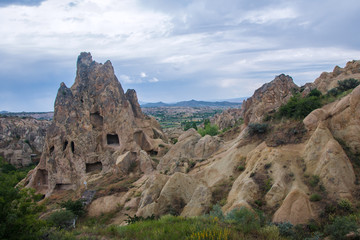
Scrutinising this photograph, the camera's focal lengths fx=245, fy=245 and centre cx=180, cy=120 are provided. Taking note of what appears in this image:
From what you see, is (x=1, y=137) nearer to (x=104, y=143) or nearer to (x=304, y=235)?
(x=104, y=143)

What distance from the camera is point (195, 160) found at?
22688mm

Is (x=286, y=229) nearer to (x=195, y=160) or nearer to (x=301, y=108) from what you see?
(x=301, y=108)

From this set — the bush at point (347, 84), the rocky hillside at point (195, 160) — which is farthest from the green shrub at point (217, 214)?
the bush at point (347, 84)

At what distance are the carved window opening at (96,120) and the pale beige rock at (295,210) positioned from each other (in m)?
26.8

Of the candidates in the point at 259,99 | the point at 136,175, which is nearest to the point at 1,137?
the point at 136,175

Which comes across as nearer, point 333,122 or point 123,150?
point 333,122

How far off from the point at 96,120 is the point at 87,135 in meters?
2.72

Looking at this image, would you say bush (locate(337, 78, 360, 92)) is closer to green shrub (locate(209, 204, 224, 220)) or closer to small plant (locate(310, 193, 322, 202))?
small plant (locate(310, 193, 322, 202))

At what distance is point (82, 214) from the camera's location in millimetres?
19766

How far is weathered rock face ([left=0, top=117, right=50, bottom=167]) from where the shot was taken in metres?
55.1

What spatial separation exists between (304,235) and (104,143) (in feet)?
88.7

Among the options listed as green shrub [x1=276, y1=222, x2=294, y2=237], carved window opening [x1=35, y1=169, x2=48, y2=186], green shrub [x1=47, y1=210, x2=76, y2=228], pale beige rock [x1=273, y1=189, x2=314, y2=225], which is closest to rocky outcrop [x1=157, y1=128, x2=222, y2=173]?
green shrub [x1=47, y1=210, x2=76, y2=228]

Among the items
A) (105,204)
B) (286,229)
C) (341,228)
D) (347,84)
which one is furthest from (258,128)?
(105,204)

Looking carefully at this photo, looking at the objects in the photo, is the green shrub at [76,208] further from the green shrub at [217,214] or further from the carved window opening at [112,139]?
the carved window opening at [112,139]
